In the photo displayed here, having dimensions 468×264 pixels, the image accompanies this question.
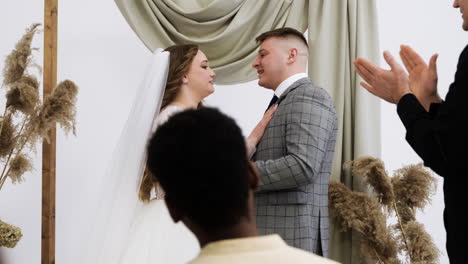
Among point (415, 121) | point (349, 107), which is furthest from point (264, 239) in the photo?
point (349, 107)

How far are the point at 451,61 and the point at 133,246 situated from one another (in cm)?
213

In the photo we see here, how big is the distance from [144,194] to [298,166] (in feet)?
2.25

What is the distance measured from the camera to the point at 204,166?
0.99 m

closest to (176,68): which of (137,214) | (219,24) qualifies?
(219,24)

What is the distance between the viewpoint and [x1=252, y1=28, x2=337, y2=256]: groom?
8.39 ft

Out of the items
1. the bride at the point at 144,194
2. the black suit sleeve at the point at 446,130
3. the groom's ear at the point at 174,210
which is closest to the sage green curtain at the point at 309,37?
the bride at the point at 144,194

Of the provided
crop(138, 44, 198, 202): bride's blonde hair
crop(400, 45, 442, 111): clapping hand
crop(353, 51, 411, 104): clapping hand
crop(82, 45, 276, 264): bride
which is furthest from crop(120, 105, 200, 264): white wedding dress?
crop(400, 45, 442, 111): clapping hand

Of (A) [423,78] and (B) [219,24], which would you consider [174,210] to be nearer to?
(A) [423,78]

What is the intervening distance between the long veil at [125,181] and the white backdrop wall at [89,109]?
2.34 ft

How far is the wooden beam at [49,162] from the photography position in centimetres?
291

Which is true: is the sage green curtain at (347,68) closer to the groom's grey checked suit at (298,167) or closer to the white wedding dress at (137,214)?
the groom's grey checked suit at (298,167)

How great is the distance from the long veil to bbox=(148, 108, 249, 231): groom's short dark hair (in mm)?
1672

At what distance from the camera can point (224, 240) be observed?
3.26 ft

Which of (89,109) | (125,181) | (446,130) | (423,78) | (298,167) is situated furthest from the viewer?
(89,109)
